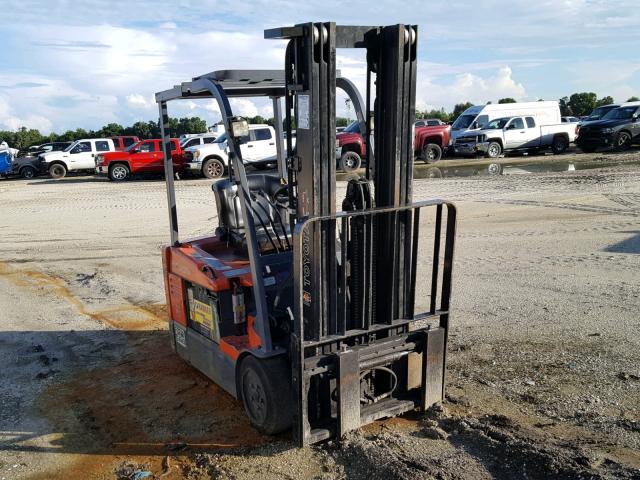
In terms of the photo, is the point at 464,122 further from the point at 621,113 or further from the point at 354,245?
the point at 354,245

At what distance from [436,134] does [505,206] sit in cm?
1125

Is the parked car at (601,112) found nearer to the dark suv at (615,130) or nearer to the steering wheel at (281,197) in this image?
the dark suv at (615,130)

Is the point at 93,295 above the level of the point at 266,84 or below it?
below

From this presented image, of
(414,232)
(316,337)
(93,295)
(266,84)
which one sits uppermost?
(266,84)

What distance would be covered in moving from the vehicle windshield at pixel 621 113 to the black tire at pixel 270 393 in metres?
26.2

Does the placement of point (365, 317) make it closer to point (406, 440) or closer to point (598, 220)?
point (406, 440)

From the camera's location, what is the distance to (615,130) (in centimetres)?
2583

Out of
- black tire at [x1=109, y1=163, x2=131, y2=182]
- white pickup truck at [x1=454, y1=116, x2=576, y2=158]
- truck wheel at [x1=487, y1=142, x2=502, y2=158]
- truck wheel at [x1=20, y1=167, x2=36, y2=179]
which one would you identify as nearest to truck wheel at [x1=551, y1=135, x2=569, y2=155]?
white pickup truck at [x1=454, y1=116, x2=576, y2=158]

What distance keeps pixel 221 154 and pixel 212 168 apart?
74 centimetres

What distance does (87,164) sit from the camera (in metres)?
27.2

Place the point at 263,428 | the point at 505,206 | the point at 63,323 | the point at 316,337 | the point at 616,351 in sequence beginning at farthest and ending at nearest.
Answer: the point at 505,206 → the point at 63,323 → the point at 616,351 → the point at 263,428 → the point at 316,337

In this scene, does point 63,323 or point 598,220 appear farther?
point 598,220

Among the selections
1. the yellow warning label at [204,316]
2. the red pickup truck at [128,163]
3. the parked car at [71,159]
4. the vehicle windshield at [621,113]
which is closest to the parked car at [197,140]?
the red pickup truck at [128,163]

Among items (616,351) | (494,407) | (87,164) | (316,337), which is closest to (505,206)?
(616,351)
